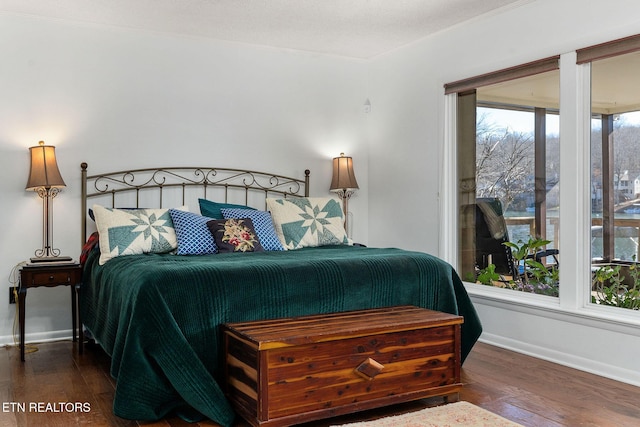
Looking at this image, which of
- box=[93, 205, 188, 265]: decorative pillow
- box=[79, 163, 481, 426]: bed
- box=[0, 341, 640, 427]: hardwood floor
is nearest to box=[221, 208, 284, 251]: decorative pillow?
box=[79, 163, 481, 426]: bed

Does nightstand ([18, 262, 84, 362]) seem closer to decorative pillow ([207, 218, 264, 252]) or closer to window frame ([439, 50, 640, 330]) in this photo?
decorative pillow ([207, 218, 264, 252])

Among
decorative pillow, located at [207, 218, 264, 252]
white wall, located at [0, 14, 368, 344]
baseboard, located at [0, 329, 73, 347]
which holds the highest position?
white wall, located at [0, 14, 368, 344]

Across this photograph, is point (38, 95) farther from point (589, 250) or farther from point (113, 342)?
point (589, 250)

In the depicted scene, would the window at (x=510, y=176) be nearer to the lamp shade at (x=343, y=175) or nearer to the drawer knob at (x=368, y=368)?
the lamp shade at (x=343, y=175)

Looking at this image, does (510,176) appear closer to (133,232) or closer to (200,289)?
(200,289)

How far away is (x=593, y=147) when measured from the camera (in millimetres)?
3535

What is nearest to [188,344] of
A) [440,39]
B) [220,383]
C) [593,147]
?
[220,383]

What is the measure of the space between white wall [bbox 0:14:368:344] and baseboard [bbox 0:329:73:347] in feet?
0.05

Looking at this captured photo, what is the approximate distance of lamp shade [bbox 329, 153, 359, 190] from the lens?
16.6 feet

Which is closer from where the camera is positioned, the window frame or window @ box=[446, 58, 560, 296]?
the window frame

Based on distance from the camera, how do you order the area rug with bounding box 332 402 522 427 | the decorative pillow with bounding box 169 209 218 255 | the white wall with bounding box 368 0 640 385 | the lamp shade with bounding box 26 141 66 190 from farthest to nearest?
the lamp shade with bounding box 26 141 66 190 < the decorative pillow with bounding box 169 209 218 255 < the white wall with bounding box 368 0 640 385 < the area rug with bounding box 332 402 522 427

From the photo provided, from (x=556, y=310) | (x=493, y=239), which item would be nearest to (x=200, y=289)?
(x=556, y=310)

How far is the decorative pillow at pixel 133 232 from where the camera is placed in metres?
3.60

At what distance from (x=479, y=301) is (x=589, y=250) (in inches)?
36.9
